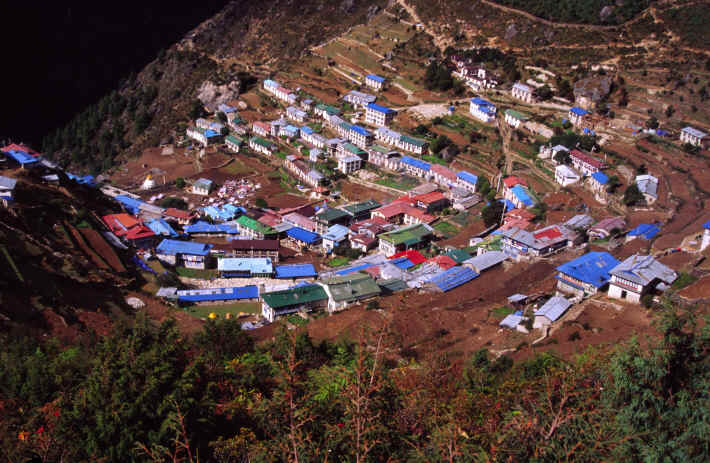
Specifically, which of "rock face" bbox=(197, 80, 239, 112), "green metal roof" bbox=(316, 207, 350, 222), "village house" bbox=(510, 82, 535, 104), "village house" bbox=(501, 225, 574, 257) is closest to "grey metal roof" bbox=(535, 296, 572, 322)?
"village house" bbox=(501, 225, 574, 257)

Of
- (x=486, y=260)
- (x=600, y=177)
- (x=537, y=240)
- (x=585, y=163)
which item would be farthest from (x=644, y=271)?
(x=585, y=163)

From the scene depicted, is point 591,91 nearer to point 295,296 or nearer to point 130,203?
point 295,296

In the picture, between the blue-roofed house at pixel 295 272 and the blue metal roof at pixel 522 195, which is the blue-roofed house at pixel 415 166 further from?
the blue-roofed house at pixel 295 272

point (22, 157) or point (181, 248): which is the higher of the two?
point (22, 157)

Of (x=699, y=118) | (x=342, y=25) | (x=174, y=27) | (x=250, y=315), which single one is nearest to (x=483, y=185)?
(x=699, y=118)

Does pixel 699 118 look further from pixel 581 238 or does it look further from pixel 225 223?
pixel 225 223

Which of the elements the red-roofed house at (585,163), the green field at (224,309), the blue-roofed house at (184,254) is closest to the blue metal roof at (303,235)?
the blue-roofed house at (184,254)

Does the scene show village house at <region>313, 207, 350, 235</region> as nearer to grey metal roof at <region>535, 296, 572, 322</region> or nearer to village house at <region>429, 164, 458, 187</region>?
village house at <region>429, 164, 458, 187</region>
